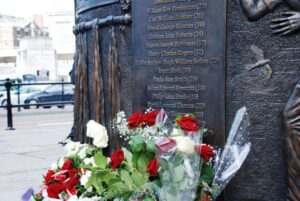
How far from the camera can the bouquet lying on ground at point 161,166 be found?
3.10 metres

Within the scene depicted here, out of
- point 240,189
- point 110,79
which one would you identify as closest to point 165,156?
point 240,189

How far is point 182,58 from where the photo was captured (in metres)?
3.69

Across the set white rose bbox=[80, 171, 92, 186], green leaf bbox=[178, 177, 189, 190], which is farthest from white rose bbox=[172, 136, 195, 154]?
white rose bbox=[80, 171, 92, 186]

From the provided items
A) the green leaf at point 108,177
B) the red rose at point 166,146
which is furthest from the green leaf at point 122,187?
the red rose at point 166,146

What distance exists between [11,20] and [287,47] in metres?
92.9

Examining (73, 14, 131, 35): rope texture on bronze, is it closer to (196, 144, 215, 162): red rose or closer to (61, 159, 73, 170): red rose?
(61, 159, 73, 170): red rose

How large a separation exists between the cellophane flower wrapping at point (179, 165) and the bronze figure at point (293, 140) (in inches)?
19.6

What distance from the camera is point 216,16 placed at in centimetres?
351

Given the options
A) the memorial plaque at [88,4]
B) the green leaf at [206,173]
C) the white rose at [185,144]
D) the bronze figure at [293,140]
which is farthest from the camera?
the memorial plaque at [88,4]

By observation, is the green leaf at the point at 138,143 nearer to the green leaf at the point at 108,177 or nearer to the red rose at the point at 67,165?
the green leaf at the point at 108,177

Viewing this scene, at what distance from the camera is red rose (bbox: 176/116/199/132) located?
10.5 ft

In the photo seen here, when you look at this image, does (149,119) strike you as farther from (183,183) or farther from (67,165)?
(67,165)

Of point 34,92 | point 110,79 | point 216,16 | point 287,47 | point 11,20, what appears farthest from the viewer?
point 11,20

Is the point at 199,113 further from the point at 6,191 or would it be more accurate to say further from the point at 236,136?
the point at 6,191
